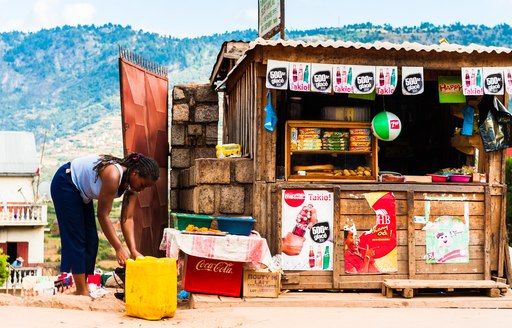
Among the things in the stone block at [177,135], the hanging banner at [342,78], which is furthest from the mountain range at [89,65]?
the hanging banner at [342,78]

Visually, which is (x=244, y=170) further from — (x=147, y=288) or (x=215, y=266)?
(x=147, y=288)

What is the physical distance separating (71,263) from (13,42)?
14473cm

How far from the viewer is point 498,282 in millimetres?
9094

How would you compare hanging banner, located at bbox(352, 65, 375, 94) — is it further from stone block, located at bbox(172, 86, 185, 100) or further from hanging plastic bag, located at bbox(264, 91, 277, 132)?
stone block, located at bbox(172, 86, 185, 100)

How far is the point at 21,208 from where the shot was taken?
119ft

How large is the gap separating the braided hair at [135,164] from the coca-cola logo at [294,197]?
2.50 meters

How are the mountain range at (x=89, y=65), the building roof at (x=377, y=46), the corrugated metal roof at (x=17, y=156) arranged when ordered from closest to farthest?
the building roof at (x=377, y=46)
the corrugated metal roof at (x=17, y=156)
the mountain range at (x=89, y=65)

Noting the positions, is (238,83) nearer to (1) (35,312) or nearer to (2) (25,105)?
(1) (35,312)

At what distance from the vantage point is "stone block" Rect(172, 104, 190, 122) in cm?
1309

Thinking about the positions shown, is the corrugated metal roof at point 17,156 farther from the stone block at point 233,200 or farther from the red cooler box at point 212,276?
the red cooler box at point 212,276

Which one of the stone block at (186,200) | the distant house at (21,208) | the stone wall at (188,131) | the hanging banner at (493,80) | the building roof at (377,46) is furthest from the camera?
the distant house at (21,208)

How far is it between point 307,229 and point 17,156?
32546mm

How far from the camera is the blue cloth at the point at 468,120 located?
9.64m

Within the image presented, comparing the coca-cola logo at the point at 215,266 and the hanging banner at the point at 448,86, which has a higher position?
the hanging banner at the point at 448,86
